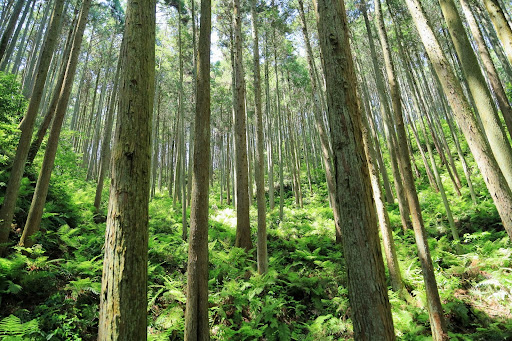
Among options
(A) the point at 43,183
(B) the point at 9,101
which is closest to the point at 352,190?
(A) the point at 43,183

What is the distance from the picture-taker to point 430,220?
387 inches

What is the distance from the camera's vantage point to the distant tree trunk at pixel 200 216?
378cm

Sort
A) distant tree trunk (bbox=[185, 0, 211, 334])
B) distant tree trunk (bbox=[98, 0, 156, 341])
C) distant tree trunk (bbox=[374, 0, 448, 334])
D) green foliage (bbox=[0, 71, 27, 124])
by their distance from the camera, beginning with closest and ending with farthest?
distant tree trunk (bbox=[98, 0, 156, 341]) → distant tree trunk (bbox=[185, 0, 211, 334]) → distant tree trunk (bbox=[374, 0, 448, 334]) → green foliage (bbox=[0, 71, 27, 124])

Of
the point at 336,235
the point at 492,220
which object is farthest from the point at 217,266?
the point at 492,220

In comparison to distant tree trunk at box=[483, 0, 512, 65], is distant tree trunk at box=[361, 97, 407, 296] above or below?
below

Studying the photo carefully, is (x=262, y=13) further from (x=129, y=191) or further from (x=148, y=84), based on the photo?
(x=129, y=191)

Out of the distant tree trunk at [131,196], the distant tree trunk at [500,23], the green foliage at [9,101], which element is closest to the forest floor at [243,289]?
the green foliage at [9,101]

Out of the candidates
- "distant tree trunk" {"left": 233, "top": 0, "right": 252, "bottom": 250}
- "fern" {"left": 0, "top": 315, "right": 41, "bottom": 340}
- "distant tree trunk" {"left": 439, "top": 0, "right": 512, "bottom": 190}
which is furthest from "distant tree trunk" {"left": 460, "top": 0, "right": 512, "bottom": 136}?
"fern" {"left": 0, "top": 315, "right": 41, "bottom": 340}

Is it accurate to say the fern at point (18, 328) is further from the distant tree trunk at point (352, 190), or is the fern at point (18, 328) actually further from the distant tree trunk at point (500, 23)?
the distant tree trunk at point (500, 23)

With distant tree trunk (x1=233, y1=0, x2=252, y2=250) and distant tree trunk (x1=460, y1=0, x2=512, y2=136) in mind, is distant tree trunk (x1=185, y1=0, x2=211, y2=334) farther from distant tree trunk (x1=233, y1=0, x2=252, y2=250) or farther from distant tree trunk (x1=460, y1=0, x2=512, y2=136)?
distant tree trunk (x1=460, y1=0, x2=512, y2=136)

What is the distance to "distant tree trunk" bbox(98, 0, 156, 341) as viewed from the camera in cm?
211

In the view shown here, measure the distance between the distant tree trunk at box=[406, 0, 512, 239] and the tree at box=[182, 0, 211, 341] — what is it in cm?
343

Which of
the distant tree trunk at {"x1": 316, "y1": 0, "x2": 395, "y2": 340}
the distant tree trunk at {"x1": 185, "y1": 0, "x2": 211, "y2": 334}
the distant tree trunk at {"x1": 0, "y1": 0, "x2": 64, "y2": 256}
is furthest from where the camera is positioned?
the distant tree trunk at {"x1": 0, "y1": 0, "x2": 64, "y2": 256}

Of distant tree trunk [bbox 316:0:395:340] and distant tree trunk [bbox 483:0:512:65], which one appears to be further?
distant tree trunk [bbox 483:0:512:65]
